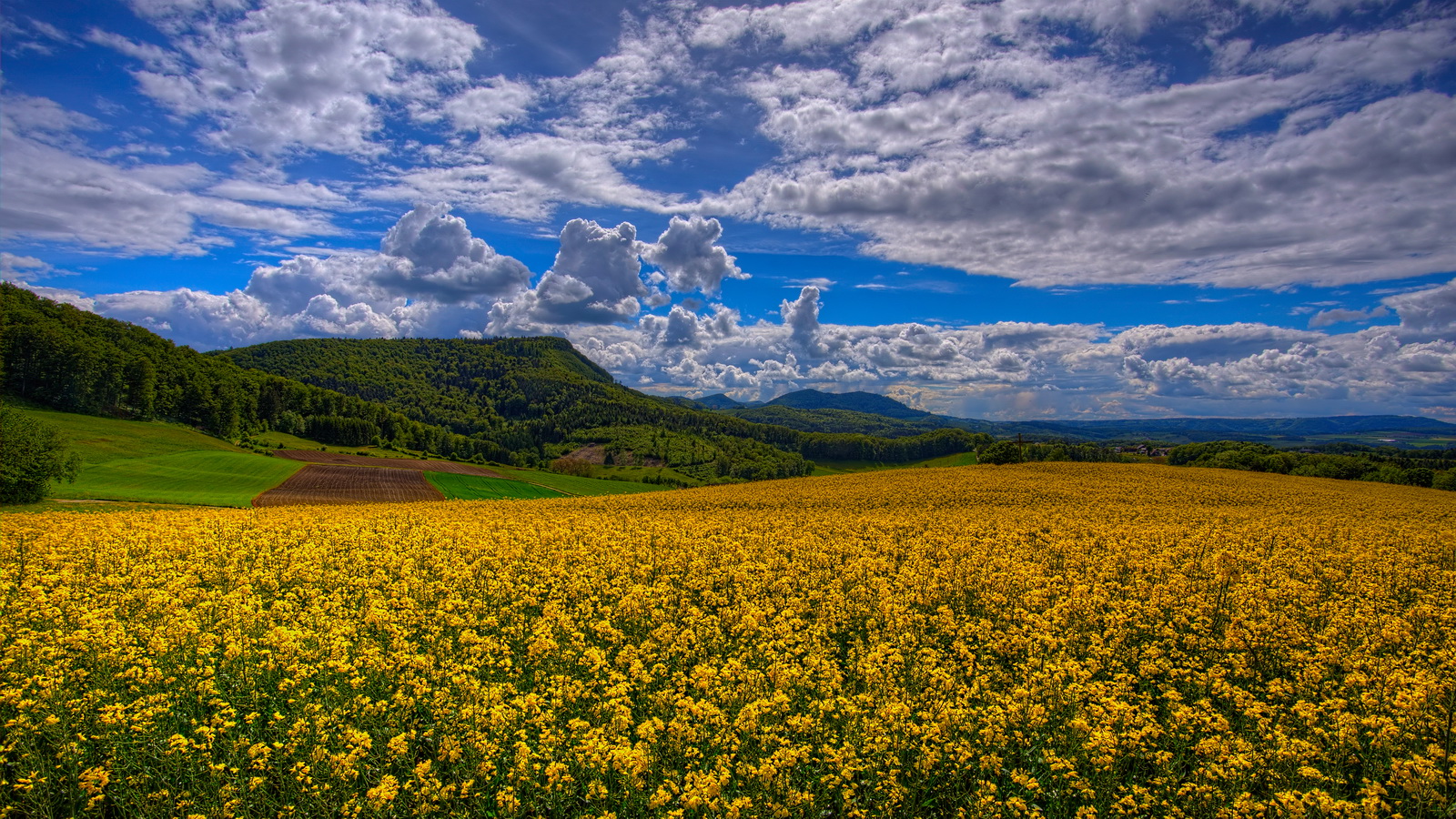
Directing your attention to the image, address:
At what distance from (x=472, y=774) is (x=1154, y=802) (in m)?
8.05

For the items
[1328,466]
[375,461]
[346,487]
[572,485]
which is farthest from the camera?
[375,461]

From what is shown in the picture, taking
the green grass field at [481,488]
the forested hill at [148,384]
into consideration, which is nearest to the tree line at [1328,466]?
the green grass field at [481,488]

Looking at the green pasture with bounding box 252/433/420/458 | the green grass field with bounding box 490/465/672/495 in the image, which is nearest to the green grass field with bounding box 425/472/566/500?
the green grass field with bounding box 490/465/672/495

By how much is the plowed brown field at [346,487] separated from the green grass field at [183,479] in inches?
78.7

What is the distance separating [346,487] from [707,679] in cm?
7981

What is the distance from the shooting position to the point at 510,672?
9688mm

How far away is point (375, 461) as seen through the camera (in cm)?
10838

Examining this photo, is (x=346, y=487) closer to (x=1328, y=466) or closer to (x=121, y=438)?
(x=121, y=438)

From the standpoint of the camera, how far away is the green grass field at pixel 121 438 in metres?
69.6

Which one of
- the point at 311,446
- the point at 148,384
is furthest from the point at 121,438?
the point at 311,446

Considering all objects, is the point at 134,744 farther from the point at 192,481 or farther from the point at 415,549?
the point at 192,481

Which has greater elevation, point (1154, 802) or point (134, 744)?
point (134, 744)

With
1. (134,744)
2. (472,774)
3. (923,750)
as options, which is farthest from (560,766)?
(134,744)

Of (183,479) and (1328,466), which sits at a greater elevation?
(1328,466)
